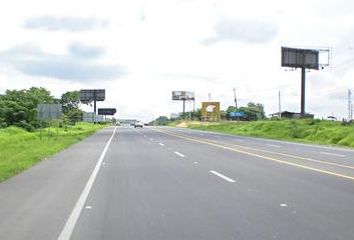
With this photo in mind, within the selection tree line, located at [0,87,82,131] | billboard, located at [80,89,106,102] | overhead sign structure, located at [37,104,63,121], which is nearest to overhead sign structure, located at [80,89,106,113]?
billboard, located at [80,89,106,102]

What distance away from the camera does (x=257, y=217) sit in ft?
35.2

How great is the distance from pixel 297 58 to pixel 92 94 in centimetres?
8647

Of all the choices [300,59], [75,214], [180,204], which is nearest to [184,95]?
[300,59]

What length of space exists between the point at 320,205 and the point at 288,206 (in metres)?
0.65

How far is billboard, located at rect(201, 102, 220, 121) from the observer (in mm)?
168125

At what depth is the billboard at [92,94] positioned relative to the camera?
16825cm

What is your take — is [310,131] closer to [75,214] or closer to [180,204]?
[180,204]

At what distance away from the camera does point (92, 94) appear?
169 metres

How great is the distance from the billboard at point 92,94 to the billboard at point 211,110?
89.9 ft

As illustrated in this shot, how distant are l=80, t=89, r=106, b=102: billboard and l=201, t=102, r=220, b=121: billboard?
89.9 feet

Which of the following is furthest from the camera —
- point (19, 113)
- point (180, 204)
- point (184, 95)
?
point (184, 95)

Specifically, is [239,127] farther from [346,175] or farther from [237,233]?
[237,233]

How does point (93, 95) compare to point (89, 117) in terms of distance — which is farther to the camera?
point (89, 117)

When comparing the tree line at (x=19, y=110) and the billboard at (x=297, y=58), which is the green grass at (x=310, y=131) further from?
the tree line at (x=19, y=110)
